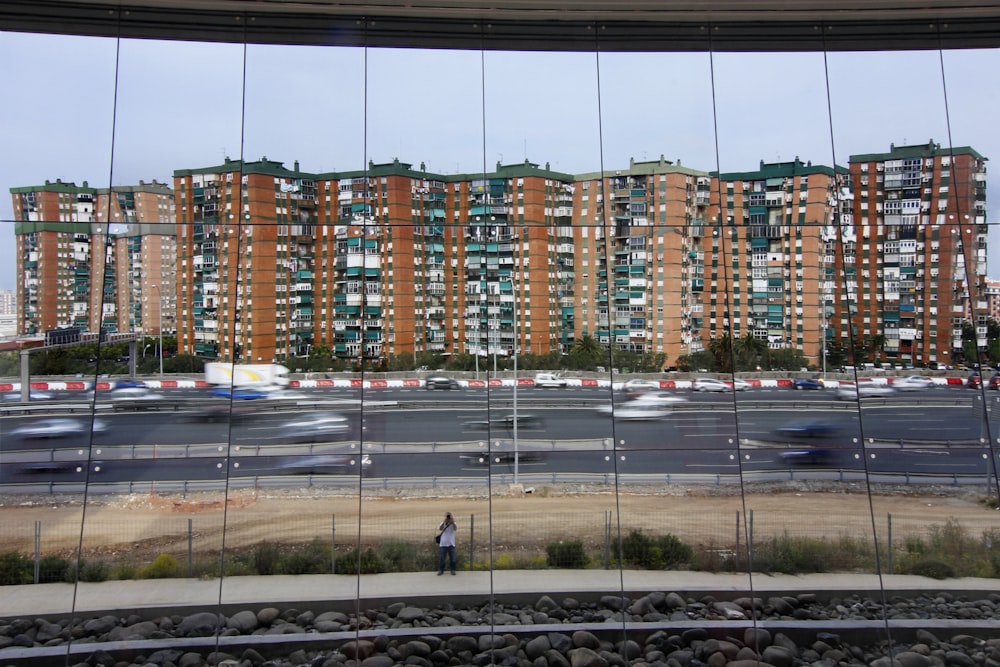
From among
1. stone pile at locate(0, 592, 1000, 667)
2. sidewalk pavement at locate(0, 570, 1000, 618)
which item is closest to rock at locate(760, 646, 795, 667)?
stone pile at locate(0, 592, 1000, 667)

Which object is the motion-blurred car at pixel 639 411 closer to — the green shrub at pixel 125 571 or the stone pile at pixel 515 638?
the stone pile at pixel 515 638

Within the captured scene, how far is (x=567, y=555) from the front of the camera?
Result: 3.74 m

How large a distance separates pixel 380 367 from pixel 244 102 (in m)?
1.63

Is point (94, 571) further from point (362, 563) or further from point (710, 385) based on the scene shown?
point (710, 385)

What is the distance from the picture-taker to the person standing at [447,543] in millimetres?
3496

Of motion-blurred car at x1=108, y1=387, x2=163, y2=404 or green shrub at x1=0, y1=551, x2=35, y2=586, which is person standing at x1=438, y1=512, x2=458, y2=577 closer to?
motion-blurred car at x1=108, y1=387, x2=163, y2=404

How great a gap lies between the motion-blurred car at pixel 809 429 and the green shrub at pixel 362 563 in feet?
10.8

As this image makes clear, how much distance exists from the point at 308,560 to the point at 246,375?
1228 mm

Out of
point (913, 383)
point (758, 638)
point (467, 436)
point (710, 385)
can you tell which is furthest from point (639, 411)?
point (913, 383)

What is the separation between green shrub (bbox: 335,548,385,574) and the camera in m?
3.43

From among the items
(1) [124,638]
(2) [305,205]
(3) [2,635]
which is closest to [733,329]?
(2) [305,205]

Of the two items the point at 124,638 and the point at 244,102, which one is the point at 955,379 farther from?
the point at 124,638

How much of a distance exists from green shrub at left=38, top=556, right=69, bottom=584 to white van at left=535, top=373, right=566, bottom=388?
3.09m

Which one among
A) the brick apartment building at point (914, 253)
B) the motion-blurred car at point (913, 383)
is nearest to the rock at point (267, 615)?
the brick apartment building at point (914, 253)
